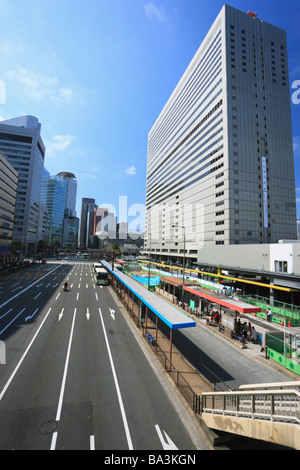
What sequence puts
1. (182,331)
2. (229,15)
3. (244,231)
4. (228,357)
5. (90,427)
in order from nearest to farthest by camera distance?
1. (90,427)
2. (228,357)
3. (182,331)
4. (244,231)
5. (229,15)

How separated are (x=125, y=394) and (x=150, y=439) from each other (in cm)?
280

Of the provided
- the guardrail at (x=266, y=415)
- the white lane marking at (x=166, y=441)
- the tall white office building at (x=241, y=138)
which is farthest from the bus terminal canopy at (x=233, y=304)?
the tall white office building at (x=241, y=138)

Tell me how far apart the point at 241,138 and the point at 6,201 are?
80.4m

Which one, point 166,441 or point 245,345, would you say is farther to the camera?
point 245,345

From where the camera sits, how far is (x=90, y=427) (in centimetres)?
812

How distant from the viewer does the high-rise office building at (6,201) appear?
69.1 meters

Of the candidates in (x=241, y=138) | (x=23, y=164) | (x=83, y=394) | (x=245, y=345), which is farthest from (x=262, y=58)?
(x=23, y=164)

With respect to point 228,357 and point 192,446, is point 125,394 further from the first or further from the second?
point 228,357

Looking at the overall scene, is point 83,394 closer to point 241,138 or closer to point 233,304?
point 233,304

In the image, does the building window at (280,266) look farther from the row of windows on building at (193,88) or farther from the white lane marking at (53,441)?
the row of windows on building at (193,88)

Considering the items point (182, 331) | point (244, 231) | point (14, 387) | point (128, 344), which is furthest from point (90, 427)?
point (244, 231)

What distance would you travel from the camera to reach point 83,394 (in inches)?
395

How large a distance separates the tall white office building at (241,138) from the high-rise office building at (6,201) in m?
64.7

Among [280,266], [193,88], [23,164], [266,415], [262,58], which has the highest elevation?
[193,88]
